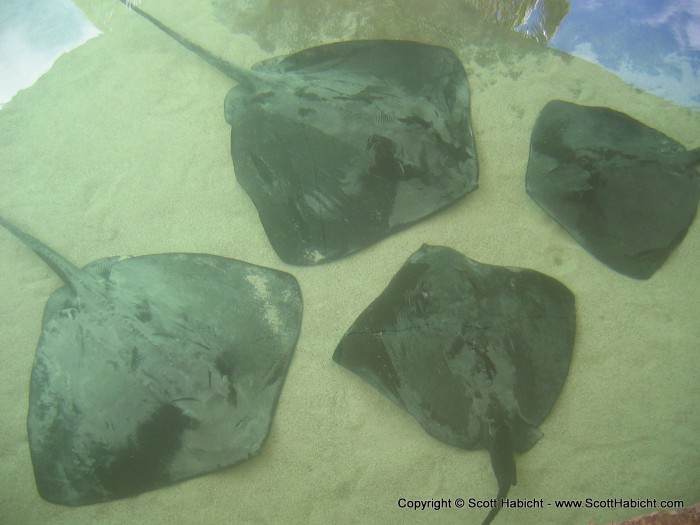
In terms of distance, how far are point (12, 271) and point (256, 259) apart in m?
1.93

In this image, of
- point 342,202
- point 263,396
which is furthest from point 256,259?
point 263,396

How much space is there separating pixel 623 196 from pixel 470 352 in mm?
1553

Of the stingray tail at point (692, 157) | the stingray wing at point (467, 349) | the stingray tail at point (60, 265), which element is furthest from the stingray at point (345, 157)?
the stingray tail at point (692, 157)

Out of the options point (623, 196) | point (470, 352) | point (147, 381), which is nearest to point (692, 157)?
point (623, 196)

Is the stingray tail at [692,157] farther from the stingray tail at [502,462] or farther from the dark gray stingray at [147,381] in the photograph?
the dark gray stingray at [147,381]

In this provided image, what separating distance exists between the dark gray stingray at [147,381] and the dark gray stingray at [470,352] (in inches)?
21.8

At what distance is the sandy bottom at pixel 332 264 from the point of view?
2576 mm

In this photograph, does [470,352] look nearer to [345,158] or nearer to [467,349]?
[467,349]

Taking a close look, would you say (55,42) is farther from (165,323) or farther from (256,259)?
(165,323)

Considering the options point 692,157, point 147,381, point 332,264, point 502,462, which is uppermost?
point 692,157

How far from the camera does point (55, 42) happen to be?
4.55 meters

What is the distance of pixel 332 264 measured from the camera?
318cm

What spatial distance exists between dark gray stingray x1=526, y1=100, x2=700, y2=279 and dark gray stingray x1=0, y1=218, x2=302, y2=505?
2.05m

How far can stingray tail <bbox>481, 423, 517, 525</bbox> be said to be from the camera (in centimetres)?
218
